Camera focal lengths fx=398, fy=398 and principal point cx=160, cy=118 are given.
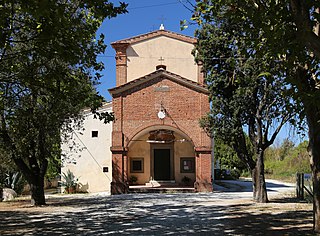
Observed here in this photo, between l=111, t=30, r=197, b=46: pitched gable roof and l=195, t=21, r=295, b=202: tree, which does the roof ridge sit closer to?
l=111, t=30, r=197, b=46: pitched gable roof

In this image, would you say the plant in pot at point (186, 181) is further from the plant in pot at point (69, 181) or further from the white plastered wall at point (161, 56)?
the plant in pot at point (69, 181)

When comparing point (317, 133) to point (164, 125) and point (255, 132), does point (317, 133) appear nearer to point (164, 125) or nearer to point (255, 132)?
point (255, 132)

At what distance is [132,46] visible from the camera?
29469mm

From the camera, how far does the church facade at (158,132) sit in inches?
992

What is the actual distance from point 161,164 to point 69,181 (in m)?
6.53

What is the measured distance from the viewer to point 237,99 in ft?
56.2

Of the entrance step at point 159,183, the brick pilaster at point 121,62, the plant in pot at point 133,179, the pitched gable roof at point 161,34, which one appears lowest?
the entrance step at point 159,183

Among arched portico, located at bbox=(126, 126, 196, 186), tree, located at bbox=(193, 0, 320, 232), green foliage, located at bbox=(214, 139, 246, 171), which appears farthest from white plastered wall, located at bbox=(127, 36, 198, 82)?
tree, located at bbox=(193, 0, 320, 232)

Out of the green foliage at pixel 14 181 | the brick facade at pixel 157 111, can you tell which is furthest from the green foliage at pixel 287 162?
the green foliage at pixel 14 181

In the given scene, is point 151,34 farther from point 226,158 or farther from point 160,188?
point 226,158

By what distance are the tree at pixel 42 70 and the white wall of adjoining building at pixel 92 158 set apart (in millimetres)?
7413

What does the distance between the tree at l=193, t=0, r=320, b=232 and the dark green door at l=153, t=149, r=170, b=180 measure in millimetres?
19011

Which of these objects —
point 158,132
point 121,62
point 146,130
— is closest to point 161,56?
point 121,62

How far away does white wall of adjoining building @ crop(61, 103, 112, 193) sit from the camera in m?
27.7
